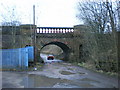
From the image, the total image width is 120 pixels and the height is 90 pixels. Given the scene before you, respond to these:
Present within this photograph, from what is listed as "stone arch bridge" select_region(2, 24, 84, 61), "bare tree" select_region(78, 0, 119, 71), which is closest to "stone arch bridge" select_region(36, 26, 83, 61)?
"stone arch bridge" select_region(2, 24, 84, 61)

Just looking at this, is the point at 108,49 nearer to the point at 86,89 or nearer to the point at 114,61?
the point at 114,61

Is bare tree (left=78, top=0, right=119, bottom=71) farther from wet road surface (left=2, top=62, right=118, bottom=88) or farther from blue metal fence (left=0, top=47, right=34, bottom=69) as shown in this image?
blue metal fence (left=0, top=47, right=34, bottom=69)

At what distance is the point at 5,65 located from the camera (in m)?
15.0

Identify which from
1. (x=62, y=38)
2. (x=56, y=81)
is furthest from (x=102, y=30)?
(x=62, y=38)

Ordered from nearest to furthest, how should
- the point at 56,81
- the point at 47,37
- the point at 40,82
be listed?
1. the point at 40,82
2. the point at 56,81
3. the point at 47,37

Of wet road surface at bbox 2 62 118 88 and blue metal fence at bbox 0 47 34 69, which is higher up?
blue metal fence at bbox 0 47 34 69

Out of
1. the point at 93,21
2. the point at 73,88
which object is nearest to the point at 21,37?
the point at 93,21

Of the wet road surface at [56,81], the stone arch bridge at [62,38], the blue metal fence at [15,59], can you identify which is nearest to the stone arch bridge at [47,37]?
the stone arch bridge at [62,38]

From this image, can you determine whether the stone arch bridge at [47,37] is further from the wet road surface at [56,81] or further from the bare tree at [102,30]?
the wet road surface at [56,81]

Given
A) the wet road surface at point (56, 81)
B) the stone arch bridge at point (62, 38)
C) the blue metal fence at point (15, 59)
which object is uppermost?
the stone arch bridge at point (62, 38)

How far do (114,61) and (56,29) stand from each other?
13.9 m

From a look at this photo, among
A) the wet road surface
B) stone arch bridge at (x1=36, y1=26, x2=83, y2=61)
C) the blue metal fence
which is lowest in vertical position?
the wet road surface

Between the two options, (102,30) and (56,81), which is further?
(102,30)

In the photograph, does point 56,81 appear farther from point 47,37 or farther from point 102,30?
point 47,37
